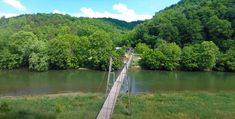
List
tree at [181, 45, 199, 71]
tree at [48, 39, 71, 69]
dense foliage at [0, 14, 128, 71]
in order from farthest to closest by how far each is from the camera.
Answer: tree at [181, 45, 199, 71] → tree at [48, 39, 71, 69] → dense foliage at [0, 14, 128, 71]

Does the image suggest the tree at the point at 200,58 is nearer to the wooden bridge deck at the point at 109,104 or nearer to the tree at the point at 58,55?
the tree at the point at 58,55

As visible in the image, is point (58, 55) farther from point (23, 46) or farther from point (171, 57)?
Answer: point (171, 57)

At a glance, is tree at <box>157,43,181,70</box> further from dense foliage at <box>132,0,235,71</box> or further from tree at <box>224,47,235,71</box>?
tree at <box>224,47,235,71</box>

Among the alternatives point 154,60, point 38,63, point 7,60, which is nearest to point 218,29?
point 154,60

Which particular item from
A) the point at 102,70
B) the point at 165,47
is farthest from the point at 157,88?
the point at 165,47

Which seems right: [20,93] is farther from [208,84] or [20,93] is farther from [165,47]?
[165,47]

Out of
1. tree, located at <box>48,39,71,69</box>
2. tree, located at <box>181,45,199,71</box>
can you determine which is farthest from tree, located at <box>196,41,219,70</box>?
tree, located at <box>48,39,71,69</box>

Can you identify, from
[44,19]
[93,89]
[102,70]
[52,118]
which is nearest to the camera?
[52,118]

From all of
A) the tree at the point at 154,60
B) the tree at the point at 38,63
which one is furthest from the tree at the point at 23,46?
the tree at the point at 154,60
